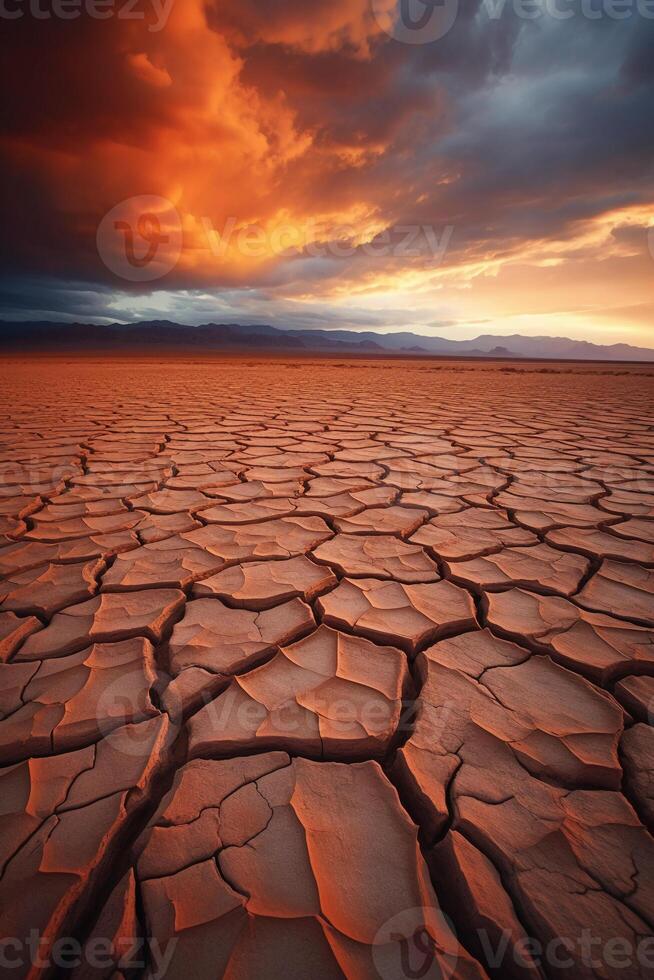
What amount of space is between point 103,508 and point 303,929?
1.62 meters

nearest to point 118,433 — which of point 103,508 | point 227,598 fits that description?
point 103,508

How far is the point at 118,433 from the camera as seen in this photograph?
3.29 metres

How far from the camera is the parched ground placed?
0.50 m

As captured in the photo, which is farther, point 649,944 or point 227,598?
point 227,598

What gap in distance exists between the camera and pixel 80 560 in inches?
53.4

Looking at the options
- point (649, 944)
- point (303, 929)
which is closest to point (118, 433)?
point (303, 929)

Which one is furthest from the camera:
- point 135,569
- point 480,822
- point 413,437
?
point 413,437

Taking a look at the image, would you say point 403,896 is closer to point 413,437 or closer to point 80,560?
point 80,560

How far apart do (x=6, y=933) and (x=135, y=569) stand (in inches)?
34.1

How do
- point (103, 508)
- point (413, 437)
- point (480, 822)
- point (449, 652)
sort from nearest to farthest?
1. point (480, 822)
2. point (449, 652)
3. point (103, 508)
4. point (413, 437)

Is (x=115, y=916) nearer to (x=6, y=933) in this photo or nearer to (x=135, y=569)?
(x=6, y=933)

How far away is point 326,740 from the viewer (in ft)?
2.39

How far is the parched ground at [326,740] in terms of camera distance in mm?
495

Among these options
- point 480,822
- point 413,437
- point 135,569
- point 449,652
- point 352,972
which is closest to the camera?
point 352,972
